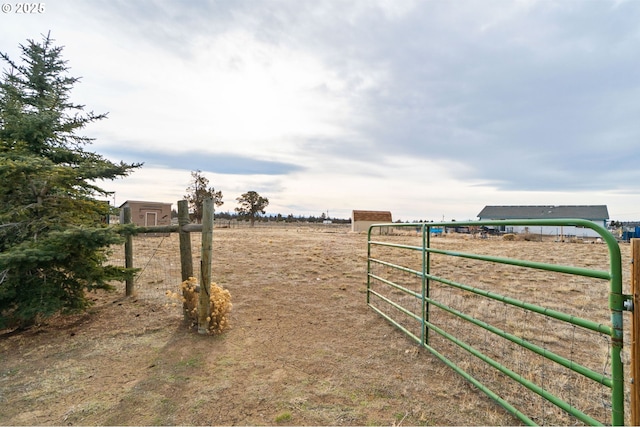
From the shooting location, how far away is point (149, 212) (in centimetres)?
2259

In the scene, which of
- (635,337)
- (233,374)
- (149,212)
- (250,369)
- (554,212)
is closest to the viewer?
(635,337)

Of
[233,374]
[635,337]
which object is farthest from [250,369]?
[635,337]

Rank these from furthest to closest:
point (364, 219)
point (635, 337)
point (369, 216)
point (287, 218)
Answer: point (287, 218)
point (369, 216)
point (364, 219)
point (635, 337)

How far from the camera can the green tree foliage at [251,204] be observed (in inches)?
1906

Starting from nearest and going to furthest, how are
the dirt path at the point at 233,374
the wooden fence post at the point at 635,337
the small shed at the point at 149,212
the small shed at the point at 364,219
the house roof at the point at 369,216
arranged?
the wooden fence post at the point at 635,337, the dirt path at the point at 233,374, the small shed at the point at 149,212, the small shed at the point at 364,219, the house roof at the point at 369,216

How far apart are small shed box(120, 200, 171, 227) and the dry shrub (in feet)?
64.8

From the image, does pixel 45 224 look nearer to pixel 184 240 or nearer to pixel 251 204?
pixel 184 240

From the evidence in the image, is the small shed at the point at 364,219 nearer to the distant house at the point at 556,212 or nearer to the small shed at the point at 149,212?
the distant house at the point at 556,212

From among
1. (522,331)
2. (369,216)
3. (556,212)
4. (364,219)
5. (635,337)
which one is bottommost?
(522,331)

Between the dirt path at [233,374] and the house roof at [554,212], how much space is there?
45510mm

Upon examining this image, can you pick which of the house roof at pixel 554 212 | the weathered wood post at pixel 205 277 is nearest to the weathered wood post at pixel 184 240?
the weathered wood post at pixel 205 277

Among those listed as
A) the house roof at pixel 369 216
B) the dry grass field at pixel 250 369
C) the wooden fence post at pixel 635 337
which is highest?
the house roof at pixel 369 216

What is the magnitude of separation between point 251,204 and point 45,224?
45283 millimetres

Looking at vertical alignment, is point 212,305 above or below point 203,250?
below
